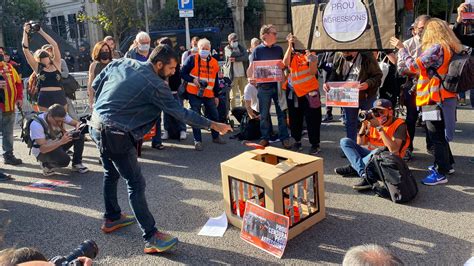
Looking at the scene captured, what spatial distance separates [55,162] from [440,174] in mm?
4930

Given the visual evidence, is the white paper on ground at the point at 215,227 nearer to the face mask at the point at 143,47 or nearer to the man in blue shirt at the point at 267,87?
the man in blue shirt at the point at 267,87

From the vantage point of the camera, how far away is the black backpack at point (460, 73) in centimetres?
447

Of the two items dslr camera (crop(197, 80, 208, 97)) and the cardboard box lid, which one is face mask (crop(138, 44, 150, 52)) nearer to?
dslr camera (crop(197, 80, 208, 97))

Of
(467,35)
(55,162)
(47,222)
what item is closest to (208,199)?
(47,222)

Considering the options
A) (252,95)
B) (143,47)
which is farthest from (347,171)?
(143,47)

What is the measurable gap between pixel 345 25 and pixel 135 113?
8.77ft

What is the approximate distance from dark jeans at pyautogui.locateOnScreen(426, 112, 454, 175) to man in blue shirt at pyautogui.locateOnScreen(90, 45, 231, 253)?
2588 mm

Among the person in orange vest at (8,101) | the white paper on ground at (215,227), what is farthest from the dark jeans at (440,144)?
the person in orange vest at (8,101)

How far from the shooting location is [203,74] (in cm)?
691

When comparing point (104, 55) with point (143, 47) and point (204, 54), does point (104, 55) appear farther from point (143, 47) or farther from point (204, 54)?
point (204, 54)

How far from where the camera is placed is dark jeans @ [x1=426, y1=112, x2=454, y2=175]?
4.72 m

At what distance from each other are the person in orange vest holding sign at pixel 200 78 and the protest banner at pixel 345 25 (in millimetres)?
2017

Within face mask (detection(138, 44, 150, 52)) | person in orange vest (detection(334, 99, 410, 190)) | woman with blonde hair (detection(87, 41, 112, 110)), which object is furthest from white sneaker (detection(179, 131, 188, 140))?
person in orange vest (detection(334, 99, 410, 190))

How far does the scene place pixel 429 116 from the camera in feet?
15.4
